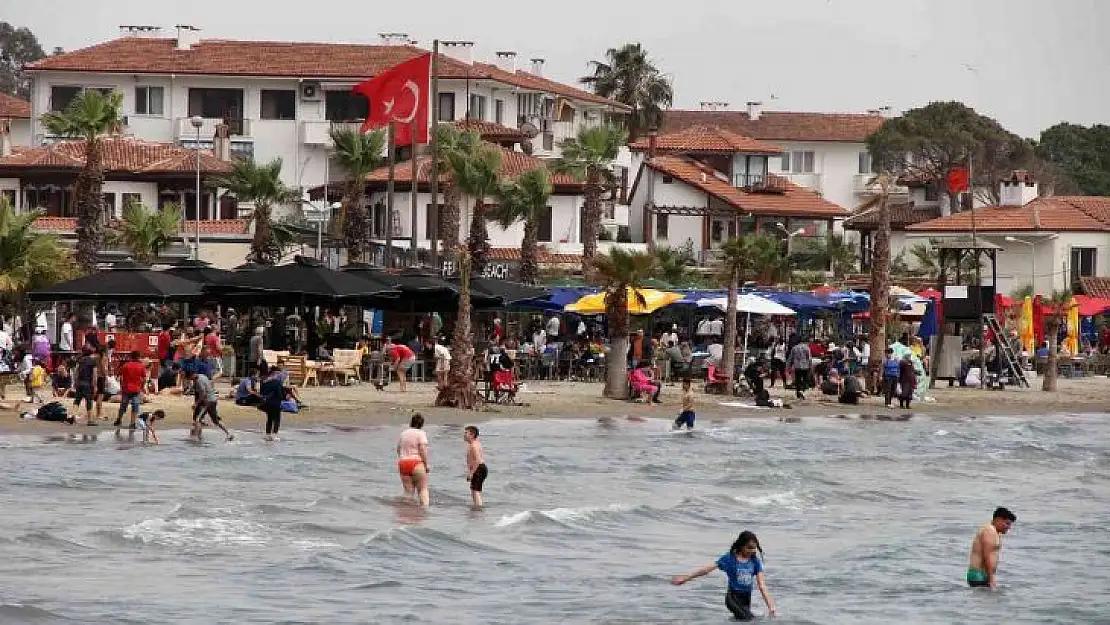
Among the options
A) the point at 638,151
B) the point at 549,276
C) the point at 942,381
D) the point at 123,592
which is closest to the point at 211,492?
the point at 123,592

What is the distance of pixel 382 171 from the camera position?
73562 mm

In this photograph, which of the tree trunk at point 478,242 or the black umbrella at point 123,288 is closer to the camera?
the black umbrella at point 123,288

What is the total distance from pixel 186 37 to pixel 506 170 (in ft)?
64.5

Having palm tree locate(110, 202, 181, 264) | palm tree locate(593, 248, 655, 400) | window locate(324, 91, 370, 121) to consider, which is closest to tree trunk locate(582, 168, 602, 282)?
palm tree locate(110, 202, 181, 264)

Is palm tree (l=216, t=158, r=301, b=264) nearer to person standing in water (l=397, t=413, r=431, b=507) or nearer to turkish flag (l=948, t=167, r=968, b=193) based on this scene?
person standing in water (l=397, t=413, r=431, b=507)

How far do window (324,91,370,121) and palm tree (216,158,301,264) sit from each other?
2078 cm

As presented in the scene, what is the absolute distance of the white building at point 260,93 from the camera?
81.8m

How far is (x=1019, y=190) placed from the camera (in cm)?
8431

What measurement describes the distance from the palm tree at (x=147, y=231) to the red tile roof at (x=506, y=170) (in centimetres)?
1282

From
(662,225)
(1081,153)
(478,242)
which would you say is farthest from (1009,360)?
(1081,153)

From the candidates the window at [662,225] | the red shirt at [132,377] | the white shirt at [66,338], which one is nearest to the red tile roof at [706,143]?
the window at [662,225]

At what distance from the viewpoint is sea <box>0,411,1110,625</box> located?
21.4 meters

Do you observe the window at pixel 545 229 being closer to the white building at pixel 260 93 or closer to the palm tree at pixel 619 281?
the white building at pixel 260 93

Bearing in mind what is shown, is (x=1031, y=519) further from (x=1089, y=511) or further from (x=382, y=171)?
(x=382, y=171)
